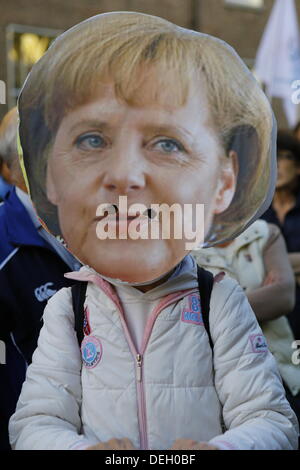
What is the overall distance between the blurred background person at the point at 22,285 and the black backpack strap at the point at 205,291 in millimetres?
393

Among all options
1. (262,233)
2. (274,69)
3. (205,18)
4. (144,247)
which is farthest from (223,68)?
(274,69)

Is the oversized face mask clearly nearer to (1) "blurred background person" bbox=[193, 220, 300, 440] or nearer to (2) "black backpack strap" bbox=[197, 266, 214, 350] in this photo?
(2) "black backpack strap" bbox=[197, 266, 214, 350]

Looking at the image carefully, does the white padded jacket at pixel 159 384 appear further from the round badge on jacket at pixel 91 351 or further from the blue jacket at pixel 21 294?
the blue jacket at pixel 21 294

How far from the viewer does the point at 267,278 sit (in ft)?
7.50

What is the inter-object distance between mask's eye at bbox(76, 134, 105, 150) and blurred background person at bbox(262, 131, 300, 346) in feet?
5.97

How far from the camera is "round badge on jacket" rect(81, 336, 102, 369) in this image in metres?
1.70

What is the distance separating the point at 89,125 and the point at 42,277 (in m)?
0.61

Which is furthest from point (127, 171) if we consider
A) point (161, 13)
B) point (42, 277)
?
point (161, 13)

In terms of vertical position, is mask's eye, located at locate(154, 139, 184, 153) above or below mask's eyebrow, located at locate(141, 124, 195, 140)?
below

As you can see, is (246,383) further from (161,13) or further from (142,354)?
(161,13)

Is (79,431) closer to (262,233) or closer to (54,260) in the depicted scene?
(54,260)

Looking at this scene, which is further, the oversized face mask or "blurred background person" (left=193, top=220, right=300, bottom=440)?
"blurred background person" (left=193, top=220, right=300, bottom=440)

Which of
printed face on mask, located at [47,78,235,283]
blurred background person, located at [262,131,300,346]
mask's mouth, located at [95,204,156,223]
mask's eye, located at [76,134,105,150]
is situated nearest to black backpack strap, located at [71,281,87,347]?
printed face on mask, located at [47,78,235,283]

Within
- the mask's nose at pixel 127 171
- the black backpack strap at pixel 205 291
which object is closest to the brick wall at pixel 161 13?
the mask's nose at pixel 127 171
